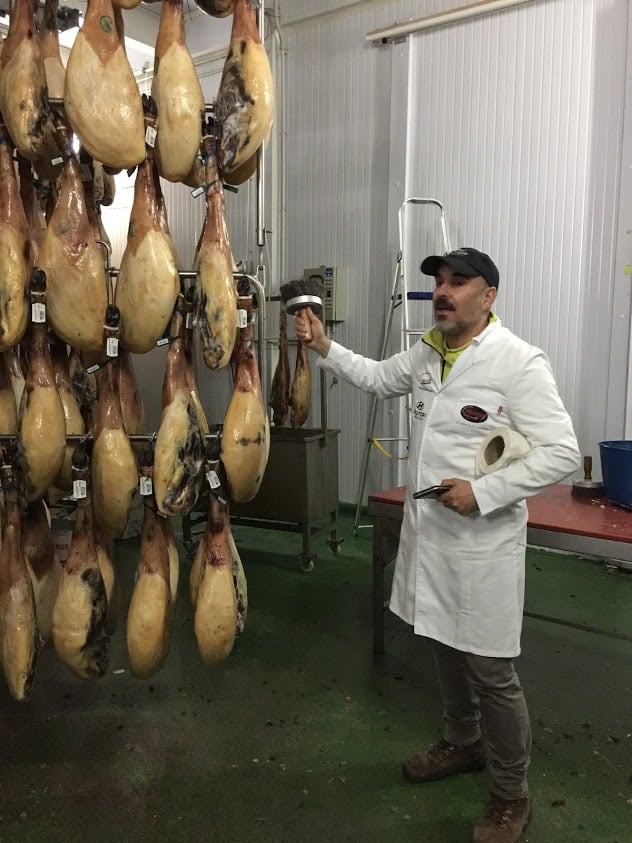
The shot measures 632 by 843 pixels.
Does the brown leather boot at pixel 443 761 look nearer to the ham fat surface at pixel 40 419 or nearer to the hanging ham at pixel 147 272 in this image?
the ham fat surface at pixel 40 419

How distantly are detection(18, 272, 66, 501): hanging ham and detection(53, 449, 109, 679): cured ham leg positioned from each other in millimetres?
73

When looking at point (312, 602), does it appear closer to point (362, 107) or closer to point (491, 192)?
point (491, 192)

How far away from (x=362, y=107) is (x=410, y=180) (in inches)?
28.9

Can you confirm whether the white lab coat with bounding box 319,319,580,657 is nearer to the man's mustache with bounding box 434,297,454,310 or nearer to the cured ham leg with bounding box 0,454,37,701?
the man's mustache with bounding box 434,297,454,310

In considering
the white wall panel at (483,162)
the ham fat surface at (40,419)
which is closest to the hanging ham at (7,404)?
the ham fat surface at (40,419)

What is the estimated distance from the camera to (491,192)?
14.8 ft

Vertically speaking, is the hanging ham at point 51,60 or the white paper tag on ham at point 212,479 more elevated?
the hanging ham at point 51,60

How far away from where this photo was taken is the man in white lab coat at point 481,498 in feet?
5.85

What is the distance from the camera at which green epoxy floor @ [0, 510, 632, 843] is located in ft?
6.41

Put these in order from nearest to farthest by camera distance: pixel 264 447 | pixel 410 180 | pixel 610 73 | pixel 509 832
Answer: pixel 264 447 → pixel 509 832 → pixel 610 73 → pixel 410 180

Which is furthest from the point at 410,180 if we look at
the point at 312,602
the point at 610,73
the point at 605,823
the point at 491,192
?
the point at 605,823

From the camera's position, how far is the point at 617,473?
9.02 ft

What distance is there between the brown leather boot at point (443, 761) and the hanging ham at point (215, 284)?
4.84 ft

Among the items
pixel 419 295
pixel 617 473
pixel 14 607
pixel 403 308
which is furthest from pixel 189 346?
pixel 403 308
